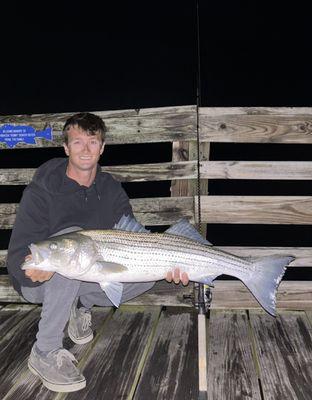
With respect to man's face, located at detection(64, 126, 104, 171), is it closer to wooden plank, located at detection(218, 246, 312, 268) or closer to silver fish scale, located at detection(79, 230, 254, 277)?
silver fish scale, located at detection(79, 230, 254, 277)

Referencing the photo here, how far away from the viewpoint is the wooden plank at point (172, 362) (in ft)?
12.4

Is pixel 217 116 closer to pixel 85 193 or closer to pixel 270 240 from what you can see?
pixel 85 193

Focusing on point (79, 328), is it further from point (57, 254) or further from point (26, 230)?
point (57, 254)

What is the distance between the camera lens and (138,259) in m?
3.87

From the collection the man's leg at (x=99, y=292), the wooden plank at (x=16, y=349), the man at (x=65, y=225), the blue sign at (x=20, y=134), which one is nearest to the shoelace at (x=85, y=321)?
the man at (x=65, y=225)

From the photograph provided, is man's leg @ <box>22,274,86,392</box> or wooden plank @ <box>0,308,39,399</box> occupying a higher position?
man's leg @ <box>22,274,86,392</box>

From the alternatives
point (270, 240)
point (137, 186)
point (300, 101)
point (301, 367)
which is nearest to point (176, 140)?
point (301, 367)

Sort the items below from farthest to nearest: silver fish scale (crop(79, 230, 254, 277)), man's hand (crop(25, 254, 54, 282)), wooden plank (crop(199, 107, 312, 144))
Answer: wooden plank (crop(199, 107, 312, 144))
silver fish scale (crop(79, 230, 254, 277))
man's hand (crop(25, 254, 54, 282))

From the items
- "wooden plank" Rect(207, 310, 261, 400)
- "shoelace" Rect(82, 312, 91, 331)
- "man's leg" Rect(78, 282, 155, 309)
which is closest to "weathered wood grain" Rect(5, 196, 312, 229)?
"man's leg" Rect(78, 282, 155, 309)

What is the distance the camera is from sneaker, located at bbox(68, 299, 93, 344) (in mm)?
4699

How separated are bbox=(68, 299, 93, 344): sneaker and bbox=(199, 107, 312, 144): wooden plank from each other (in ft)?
8.08

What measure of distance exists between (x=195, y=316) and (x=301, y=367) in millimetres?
1514

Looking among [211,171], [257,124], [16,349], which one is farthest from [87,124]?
[16,349]

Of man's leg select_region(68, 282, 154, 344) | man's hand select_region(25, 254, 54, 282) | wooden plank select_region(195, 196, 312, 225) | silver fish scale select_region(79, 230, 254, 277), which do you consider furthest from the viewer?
wooden plank select_region(195, 196, 312, 225)
